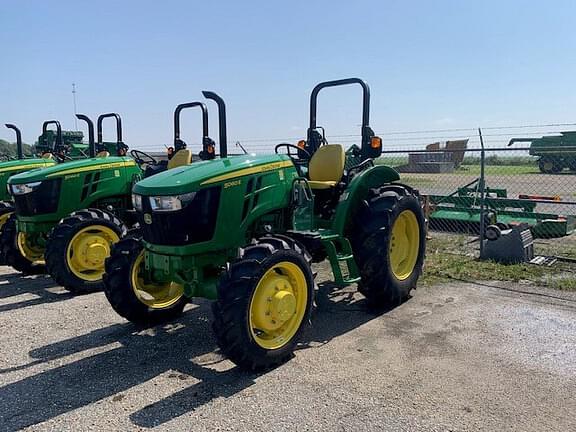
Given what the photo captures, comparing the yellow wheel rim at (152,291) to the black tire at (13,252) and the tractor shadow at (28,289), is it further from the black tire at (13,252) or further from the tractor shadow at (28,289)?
the black tire at (13,252)

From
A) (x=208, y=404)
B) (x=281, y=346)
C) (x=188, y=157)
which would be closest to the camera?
(x=208, y=404)

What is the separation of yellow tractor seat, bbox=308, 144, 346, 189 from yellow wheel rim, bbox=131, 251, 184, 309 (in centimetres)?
166

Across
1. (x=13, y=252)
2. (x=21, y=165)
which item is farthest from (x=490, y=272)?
(x=21, y=165)

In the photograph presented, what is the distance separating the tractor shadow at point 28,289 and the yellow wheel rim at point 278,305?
300 cm

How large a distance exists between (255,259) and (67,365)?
1.66 m

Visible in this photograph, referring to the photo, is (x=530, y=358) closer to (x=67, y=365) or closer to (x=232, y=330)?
(x=232, y=330)

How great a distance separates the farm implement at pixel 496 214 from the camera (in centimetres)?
802

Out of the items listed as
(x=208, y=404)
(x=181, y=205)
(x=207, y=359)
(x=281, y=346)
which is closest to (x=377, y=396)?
(x=281, y=346)

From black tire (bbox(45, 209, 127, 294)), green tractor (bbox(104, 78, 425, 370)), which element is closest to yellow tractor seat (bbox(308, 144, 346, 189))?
green tractor (bbox(104, 78, 425, 370))

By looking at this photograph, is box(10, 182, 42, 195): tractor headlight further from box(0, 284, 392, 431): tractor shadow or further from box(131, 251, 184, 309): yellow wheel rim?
box(131, 251, 184, 309): yellow wheel rim

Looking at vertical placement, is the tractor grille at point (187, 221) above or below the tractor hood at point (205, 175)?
below

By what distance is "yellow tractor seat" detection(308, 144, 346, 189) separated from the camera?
17.4ft

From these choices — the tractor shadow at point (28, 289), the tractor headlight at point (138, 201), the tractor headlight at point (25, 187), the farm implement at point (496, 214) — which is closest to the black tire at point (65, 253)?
the tractor shadow at point (28, 289)

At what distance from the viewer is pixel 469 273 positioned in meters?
6.30
